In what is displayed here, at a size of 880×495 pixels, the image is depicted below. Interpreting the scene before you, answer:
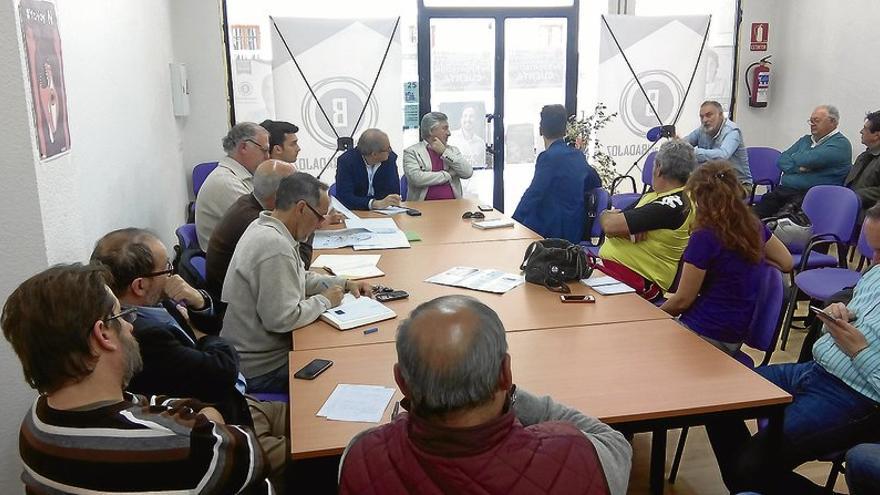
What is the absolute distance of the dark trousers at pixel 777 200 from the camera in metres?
5.82

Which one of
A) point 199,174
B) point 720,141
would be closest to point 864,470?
point 720,141

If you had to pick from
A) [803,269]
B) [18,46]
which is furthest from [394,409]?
[803,269]

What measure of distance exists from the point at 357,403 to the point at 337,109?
497 centimetres

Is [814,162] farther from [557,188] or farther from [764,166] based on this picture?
[557,188]

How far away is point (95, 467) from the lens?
1.31 m

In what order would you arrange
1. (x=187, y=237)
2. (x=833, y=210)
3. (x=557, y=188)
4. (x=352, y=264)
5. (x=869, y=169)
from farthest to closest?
1. (x=869, y=169)
2. (x=557, y=188)
3. (x=833, y=210)
4. (x=187, y=237)
5. (x=352, y=264)

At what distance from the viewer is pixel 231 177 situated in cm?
391

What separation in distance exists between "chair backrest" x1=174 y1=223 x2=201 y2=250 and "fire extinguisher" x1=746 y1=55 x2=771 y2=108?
6050 millimetres

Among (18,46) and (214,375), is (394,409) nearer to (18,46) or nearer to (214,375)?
(214,375)

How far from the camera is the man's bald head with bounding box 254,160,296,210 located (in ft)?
9.95

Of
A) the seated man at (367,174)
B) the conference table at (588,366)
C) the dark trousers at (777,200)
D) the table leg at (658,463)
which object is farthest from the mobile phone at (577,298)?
the dark trousers at (777,200)

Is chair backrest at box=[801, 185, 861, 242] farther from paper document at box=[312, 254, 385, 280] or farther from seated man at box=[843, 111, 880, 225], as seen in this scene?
paper document at box=[312, 254, 385, 280]

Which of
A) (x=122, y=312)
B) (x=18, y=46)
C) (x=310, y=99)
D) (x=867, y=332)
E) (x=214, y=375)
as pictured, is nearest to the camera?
(x=122, y=312)

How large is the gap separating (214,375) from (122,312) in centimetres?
58
